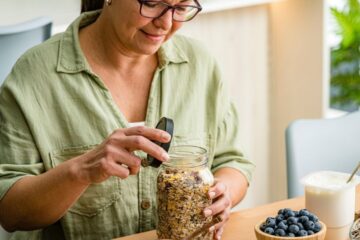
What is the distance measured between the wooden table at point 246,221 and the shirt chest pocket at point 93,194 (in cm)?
18

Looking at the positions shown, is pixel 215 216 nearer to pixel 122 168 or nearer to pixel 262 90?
pixel 122 168

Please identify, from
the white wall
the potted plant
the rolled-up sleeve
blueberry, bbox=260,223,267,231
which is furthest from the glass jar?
the potted plant

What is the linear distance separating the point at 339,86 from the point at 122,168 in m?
1.89

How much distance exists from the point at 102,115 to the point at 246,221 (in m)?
0.40

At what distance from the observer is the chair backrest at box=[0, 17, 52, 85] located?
2.17 meters

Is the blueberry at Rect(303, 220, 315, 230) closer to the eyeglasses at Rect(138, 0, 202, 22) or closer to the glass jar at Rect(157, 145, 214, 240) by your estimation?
the glass jar at Rect(157, 145, 214, 240)

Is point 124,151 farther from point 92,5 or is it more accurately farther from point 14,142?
point 92,5

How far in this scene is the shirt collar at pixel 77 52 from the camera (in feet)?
5.47

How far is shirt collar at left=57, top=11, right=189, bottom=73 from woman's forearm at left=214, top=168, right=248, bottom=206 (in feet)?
0.96

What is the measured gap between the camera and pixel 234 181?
1.72m

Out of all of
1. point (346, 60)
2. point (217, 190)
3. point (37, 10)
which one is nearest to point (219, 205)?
point (217, 190)

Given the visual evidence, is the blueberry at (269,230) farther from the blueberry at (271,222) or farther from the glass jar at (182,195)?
the glass jar at (182,195)

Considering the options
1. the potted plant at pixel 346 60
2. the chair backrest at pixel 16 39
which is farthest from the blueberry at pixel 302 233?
the potted plant at pixel 346 60

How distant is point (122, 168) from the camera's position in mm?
1374
